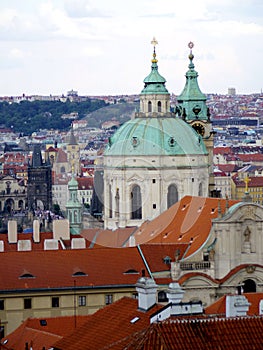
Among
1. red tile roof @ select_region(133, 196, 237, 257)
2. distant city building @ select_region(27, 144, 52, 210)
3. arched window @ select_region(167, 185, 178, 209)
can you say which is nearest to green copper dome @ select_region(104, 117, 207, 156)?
arched window @ select_region(167, 185, 178, 209)

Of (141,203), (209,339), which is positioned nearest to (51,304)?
(141,203)

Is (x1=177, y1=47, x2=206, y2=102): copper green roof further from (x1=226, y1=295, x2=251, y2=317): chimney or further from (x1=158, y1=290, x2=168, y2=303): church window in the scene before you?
(x1=226, y1=295, x2=251, y2=317): chimney

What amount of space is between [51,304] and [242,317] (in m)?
27.1

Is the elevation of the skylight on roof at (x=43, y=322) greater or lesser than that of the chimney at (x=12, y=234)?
lesser

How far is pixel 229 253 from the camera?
67.8m

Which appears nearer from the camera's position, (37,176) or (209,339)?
(209,339)

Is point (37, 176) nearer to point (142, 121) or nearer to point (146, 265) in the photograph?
point (142, 121)

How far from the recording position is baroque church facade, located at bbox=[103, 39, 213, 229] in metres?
86.2

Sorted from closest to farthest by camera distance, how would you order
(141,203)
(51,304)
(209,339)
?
(209,339) < (51,304) < (141,203)

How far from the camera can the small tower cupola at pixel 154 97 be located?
89375 millimetres

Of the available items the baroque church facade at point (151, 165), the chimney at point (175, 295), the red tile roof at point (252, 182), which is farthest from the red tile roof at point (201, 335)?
the red tile roof at point (252, 182)

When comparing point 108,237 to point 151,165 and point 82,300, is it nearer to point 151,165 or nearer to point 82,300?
point 151,165

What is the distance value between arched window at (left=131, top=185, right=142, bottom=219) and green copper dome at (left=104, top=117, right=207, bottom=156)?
64.0 inches

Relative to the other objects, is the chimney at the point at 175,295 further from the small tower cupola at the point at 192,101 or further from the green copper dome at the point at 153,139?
the small tower cupola at the point at 192,101
